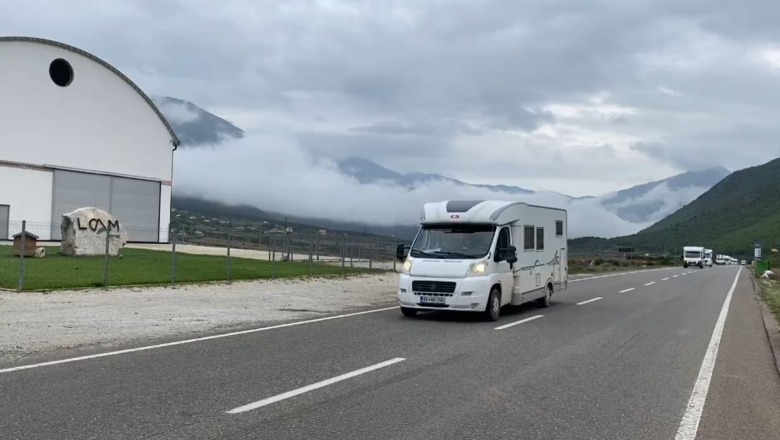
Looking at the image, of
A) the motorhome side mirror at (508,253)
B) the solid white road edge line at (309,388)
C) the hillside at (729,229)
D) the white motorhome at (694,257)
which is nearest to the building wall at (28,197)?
the motorhome side mirror at (508,253)

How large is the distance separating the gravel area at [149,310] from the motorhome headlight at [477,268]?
362 cm

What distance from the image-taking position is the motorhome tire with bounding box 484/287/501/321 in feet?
48.0

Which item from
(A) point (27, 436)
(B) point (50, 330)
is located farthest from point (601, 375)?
(B) point (50, 330)

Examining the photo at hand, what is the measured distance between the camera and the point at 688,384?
8.62 m

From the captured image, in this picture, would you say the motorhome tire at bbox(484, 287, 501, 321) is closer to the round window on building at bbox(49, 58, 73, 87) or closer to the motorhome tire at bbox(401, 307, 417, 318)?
the motorhome tire at bbox(401, 307, 417, 318)

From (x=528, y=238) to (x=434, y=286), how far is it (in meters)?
3.69

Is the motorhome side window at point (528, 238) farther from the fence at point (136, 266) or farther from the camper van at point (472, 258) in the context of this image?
the fence at point (136, 266)

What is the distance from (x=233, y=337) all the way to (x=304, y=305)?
6.65 metres

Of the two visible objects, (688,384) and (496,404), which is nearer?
(496,404)

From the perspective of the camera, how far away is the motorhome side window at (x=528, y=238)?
16.8m

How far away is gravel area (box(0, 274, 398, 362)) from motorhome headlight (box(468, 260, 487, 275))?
362cm

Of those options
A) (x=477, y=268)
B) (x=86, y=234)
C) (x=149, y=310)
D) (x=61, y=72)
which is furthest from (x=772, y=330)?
(x=61, y=72)

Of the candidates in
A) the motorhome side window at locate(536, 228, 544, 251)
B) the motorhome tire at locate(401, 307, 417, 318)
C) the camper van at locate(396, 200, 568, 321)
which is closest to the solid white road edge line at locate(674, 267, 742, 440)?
the camper van at locate(396, 200, 568, 321)

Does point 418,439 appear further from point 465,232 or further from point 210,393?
point 465,232
